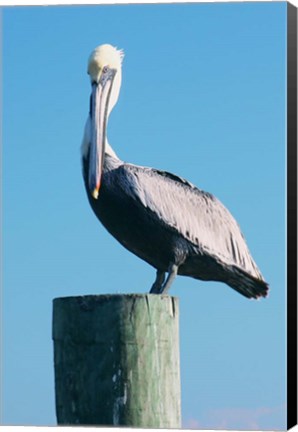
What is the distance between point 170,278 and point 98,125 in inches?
60.1

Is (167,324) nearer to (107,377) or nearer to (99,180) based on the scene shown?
(107,377)

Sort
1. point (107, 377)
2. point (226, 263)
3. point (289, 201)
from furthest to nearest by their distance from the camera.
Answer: point (226, 263), point (289, 201), point (107, 377)

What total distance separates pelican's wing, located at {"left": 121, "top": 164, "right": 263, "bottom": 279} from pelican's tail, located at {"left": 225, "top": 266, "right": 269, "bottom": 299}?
Answer: 4cm

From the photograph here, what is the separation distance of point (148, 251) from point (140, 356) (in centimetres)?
317

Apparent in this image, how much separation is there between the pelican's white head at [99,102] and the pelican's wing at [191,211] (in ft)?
0.74

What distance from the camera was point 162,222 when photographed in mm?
10008

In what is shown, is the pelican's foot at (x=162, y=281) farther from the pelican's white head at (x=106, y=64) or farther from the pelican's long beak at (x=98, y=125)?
the pelican's white head at (x=106, y=64)

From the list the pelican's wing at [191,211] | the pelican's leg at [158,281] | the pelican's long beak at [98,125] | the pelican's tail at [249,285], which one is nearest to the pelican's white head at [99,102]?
the pelican's long beak at [98,125]

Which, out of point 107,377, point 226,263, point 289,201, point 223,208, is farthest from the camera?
point 223,208

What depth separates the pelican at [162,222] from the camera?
9.83 meters

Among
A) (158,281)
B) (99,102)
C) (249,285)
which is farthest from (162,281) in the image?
(99,102)

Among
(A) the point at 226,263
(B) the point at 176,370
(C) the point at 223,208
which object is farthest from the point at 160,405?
(C) the point at 223,208

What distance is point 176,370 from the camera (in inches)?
275

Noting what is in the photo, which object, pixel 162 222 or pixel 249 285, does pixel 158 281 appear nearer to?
pixel 162 222
